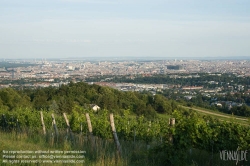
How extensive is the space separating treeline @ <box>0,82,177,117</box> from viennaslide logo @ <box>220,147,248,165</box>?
70.0 feet

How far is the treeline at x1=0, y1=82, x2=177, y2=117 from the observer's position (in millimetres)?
29500

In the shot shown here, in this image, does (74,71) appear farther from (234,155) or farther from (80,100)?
(234,155)

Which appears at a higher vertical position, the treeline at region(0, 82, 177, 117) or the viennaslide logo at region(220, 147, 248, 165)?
the viennaslide logo at region(220, 147, 248, 165)


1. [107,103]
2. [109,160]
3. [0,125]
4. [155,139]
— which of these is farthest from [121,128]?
[107,103]

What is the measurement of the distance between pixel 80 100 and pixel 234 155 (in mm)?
29325

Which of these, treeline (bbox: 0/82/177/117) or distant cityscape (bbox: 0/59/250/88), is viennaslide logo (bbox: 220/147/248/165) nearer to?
treeline (bbox: 0/82/177/117)

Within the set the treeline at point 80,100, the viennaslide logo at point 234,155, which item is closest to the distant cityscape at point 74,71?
the treeline at point 80,100

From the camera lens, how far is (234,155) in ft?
19.4

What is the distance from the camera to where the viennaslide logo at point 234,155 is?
5753 mm

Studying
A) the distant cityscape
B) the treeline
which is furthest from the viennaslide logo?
the distant cityscape

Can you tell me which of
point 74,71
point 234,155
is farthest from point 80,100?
point 74,71

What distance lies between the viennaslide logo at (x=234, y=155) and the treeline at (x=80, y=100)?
21.3 meters

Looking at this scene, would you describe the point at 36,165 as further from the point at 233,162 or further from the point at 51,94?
the point at 51,94

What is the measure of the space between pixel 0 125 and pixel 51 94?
22.9 meters
